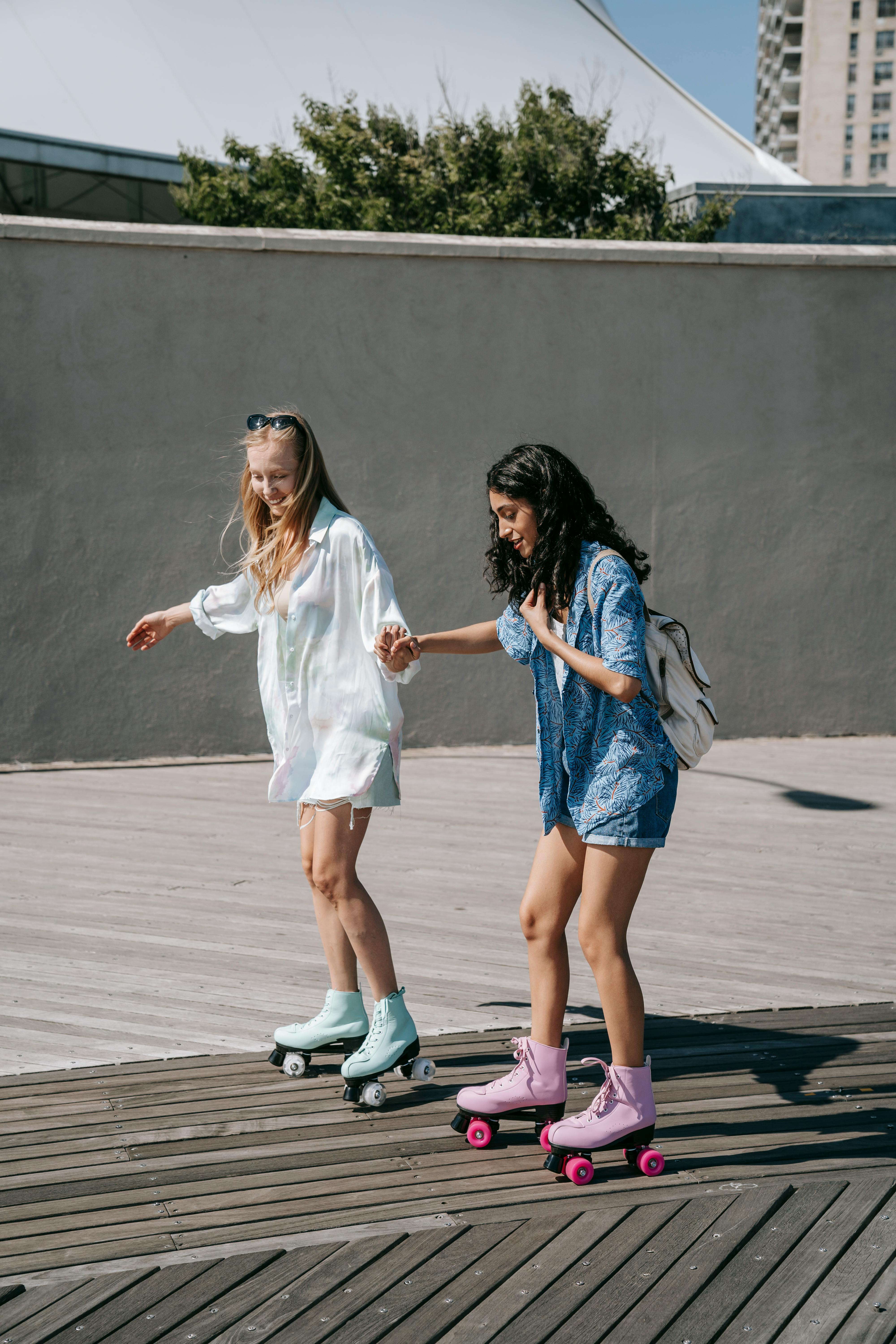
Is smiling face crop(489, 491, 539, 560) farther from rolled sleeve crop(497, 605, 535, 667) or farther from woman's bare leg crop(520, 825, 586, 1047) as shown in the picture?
woman's bare leg crop(520, 825, 586, 1047)

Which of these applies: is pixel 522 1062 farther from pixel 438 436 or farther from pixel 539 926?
pixel 438 436

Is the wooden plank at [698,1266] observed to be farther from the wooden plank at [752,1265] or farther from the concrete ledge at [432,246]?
the concrete ledge at [432,246]

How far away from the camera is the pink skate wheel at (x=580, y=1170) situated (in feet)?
9.90

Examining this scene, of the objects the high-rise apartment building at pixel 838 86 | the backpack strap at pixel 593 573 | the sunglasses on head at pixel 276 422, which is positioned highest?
the high-rise apartment building at pixel 838 86

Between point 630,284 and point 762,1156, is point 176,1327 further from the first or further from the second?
point 630,284

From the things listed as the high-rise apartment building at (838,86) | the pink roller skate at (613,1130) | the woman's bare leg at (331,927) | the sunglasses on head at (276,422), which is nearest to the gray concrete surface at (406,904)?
the woman's bare leg at (331,927)

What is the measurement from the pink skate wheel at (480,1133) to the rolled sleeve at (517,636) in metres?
1.16

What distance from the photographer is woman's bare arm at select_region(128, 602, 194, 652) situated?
381cm

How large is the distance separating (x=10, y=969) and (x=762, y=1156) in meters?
2.78

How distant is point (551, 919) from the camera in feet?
10.2

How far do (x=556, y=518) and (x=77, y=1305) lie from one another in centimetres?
195

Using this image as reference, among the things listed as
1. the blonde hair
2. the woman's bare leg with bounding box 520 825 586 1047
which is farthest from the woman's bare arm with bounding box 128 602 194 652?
the woman's bare leg with bounding box 520 825 586 1047

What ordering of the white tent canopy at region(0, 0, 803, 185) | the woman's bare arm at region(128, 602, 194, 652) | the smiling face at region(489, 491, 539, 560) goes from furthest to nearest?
the white tent canopy at region(0, 0, 803, 185) → the woman's bare arm at region(128, 602, 194, 652) → the smiling face at region(489, 491, 539, 560)

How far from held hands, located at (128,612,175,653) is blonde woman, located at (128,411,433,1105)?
0.37 metres
